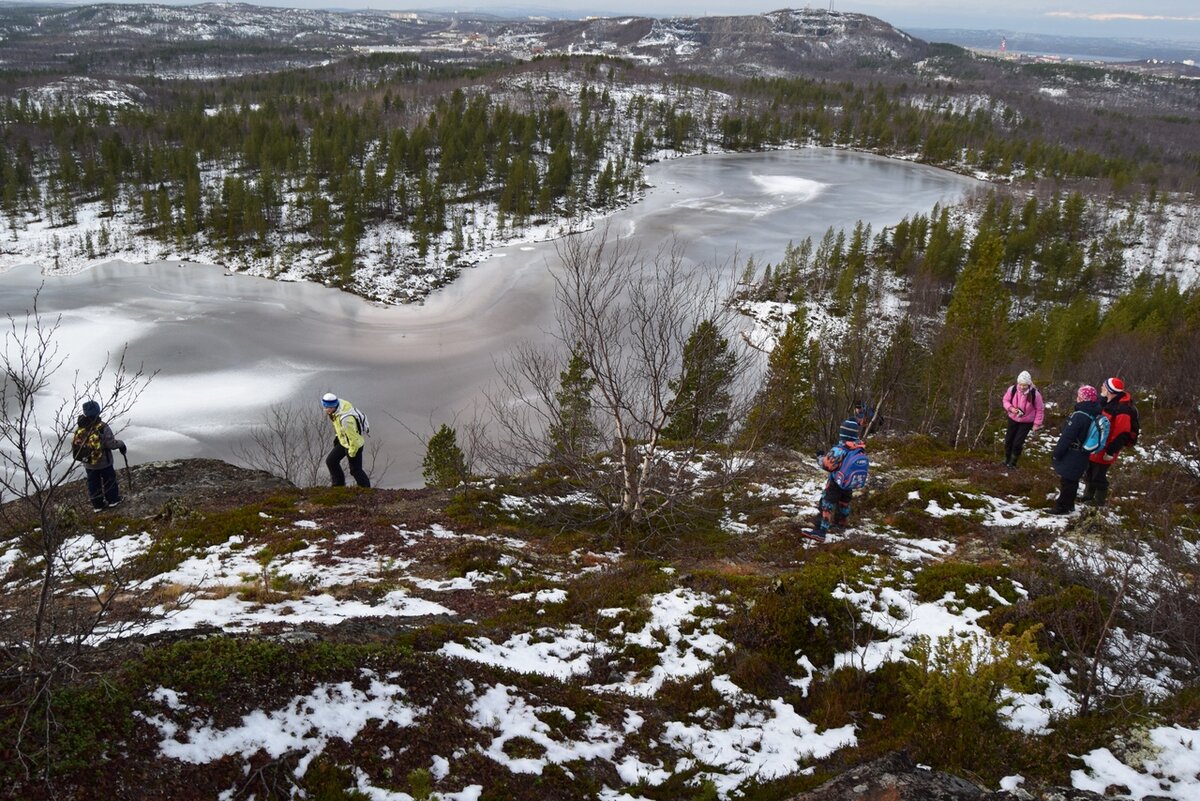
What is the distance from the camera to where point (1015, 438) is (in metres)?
12.4

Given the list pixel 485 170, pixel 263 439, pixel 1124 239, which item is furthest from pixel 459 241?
pixel 1124 239

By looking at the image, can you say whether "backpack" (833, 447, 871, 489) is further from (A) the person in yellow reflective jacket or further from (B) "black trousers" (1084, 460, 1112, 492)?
(A) the person in yellow reflective jacket

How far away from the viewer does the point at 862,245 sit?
53844 mm

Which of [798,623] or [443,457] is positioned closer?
[798,623]

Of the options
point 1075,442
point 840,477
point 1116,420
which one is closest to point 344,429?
point 840,477

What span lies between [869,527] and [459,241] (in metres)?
47.1

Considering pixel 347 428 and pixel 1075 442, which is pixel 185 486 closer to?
pixel 347 428

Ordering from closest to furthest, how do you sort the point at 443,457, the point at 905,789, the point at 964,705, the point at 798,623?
the point at 905,789
the point at 964,705
the point at 798,623
the point at 443,457

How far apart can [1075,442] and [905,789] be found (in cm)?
739

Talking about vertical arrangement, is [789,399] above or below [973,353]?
below

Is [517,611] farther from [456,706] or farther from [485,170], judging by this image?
[485,170]

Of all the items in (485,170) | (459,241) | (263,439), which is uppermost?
(485,170)

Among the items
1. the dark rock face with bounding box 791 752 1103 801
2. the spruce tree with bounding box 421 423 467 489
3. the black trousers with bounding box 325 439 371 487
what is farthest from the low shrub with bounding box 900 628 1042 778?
the spruce tree with bounding box 421 423 467 489

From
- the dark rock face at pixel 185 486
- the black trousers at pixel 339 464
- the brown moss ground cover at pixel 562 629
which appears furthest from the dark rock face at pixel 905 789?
the dark rock face at pixel 185 486
